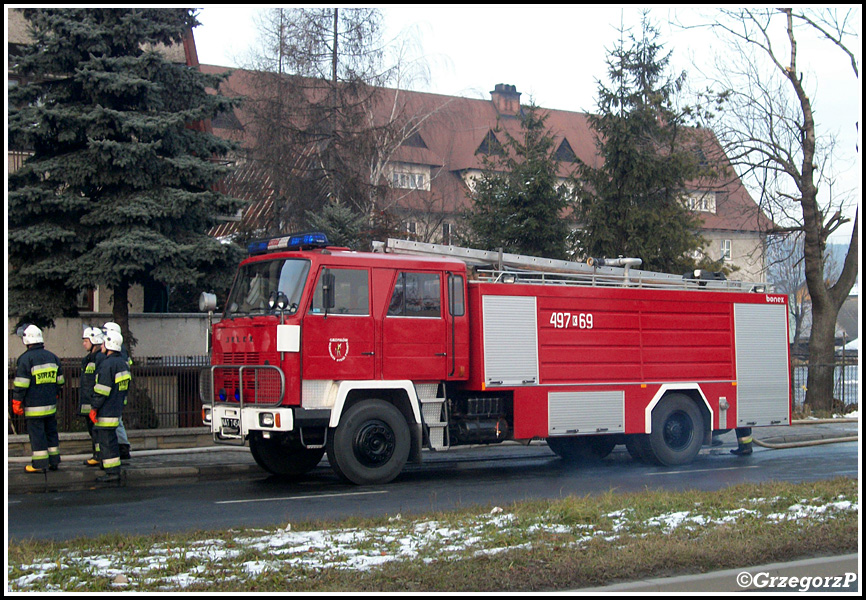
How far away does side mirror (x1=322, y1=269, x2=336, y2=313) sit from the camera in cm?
1080

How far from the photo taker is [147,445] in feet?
48.8

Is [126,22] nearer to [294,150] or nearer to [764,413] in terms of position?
[294,150]

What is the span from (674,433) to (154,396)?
9089 millimetres

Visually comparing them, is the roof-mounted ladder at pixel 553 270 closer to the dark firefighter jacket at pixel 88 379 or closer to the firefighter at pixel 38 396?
the dark firefighter jacket at pixel 88 379

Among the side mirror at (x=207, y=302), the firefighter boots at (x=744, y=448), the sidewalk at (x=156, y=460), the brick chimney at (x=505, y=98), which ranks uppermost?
the brick chimney at (x=505, y=98)

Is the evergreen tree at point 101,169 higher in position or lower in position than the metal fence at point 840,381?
higher

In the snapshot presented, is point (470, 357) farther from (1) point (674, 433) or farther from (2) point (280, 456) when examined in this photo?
(1) point (674, 433)

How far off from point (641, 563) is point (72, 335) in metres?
15.7

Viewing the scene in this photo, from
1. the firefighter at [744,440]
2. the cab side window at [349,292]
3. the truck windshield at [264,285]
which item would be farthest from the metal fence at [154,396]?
the firefighter at [744,440]

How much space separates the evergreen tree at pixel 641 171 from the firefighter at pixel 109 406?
1512 cm

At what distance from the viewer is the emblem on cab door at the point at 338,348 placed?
1086 centimetres

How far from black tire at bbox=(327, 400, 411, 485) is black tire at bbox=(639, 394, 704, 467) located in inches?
169

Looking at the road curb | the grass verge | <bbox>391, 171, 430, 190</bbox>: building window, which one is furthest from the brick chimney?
the road curb

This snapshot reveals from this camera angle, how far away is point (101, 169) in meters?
15.4
